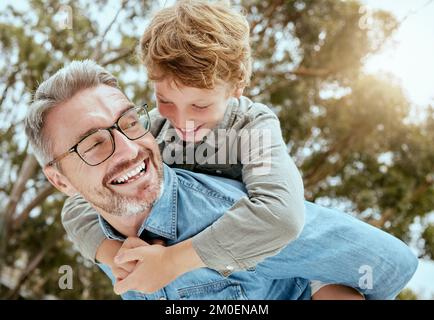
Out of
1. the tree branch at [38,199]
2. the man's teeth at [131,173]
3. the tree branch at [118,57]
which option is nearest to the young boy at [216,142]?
the man's teeth at [131,173]

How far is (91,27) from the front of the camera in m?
2.89

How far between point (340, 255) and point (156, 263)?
295mm

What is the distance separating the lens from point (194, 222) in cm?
89

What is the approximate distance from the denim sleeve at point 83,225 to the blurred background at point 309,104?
178 centimetres

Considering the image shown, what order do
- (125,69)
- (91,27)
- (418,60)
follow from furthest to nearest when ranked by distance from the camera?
(125,69), (91,27), (418,60)

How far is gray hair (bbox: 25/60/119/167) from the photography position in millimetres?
894

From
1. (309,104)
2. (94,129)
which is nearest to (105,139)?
(94,129)

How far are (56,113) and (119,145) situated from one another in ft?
0.41

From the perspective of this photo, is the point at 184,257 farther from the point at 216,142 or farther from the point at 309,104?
the point at 309,104

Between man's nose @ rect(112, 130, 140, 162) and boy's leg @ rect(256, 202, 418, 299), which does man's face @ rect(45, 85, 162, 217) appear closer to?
man's nose @ rect(112, 130, 140, 162)

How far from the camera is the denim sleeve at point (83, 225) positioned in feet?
3.23

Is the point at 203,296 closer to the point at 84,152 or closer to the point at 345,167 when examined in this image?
the point at 84,152

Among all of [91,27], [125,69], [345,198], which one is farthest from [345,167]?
[91,27]

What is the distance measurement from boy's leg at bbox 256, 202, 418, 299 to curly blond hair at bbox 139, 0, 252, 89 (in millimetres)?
276
